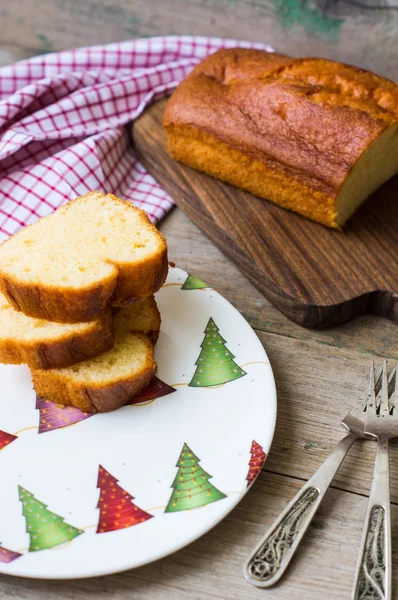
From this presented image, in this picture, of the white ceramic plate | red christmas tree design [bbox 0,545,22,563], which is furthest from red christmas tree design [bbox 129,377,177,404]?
red christmas tree design [bbox 0,545,22,563]

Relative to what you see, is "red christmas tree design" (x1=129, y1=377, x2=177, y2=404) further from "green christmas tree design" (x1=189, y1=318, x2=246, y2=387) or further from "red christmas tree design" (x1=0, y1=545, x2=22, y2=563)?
"red christmas tree design" (x1=0, y1=545, x2=22, y2=563)

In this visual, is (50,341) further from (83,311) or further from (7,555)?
(7,555)

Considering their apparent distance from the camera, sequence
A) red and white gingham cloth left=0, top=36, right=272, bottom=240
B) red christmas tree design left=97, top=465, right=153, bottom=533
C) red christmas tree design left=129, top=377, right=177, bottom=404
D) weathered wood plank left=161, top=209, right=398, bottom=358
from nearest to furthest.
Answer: red christmas tree design left=97, top=465, right=153, bottom=533 < red christmas tree design left=129, top=377, right=177, bottom=404 < weathered wood plank left=161, top=209, right=398, bottom=358 < red and white gingham cloth left=0, top=36, right=272, bottom=240

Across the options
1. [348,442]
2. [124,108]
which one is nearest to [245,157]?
[124,108]

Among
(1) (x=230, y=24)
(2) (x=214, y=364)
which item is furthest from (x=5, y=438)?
(1) (x=230, y=24)

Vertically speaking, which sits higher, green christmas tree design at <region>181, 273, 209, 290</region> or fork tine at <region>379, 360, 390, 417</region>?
green christmas tree design at <region>181, 273, 209, 290</region>

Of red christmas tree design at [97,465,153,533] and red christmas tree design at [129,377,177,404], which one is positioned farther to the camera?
red christmas tree design at [129,377,177,404]

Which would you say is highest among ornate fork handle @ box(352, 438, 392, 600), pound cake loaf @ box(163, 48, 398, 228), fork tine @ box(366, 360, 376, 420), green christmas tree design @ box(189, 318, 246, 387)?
pound cake loaf @ box(163, 48, 398, 228)
